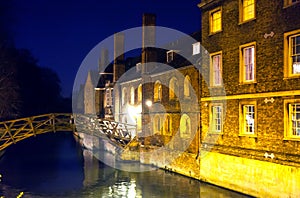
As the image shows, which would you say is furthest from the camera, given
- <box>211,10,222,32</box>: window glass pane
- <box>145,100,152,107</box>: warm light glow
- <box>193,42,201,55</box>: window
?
<box>145,100,152,107</box>: warm light glow

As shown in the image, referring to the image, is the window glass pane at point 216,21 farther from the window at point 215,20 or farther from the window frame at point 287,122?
the window frame at point 287,122

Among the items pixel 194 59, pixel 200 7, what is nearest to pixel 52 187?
pixel 194 59

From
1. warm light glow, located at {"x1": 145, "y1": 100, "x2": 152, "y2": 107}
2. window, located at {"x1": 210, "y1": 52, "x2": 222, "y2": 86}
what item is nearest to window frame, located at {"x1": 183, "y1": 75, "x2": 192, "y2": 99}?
window, located at {"x1": 210, "y1": 52, "x2": 222, "y2": 86}

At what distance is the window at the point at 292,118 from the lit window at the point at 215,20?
615cm

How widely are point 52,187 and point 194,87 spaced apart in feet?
32.0

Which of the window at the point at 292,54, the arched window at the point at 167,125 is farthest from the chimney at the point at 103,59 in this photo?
the window at the point at 292,54

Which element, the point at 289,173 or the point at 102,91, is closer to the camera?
the point at 289,173

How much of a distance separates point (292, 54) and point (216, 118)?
599 cm

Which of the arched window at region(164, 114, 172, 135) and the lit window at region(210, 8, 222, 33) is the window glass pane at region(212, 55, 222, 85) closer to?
the lit window at region(210, 8, 222, 33)

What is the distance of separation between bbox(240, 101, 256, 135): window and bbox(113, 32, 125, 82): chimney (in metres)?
23.5

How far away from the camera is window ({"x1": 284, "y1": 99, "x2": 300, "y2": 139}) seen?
592 inches

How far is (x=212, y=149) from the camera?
66.6 feet

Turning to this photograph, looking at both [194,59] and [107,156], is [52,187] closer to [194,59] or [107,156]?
[194,59]

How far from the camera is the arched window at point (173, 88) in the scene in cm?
2588
